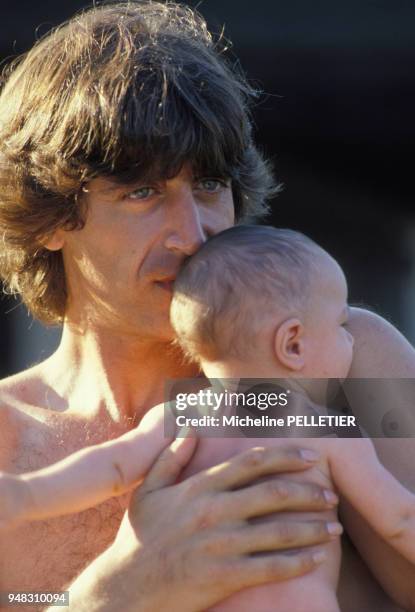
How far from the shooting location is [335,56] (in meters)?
6.70

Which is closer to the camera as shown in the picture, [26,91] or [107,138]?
[107,138]

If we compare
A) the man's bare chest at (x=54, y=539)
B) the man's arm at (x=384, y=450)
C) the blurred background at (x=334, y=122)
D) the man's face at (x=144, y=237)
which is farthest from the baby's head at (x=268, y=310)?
the blurred background at (x=334, y=122)

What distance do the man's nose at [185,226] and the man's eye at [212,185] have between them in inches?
2.7

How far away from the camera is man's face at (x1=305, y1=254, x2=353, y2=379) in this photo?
2.14m

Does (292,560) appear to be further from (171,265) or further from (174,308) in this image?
(171,265)

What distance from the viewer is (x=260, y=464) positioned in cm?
208

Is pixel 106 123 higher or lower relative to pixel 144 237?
higher

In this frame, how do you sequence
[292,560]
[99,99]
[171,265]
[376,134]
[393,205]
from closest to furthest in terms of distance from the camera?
[292,560] < [171,265] < [99,99] < [376,134] < [393,205]

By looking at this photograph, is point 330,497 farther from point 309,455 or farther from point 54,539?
point 54,539

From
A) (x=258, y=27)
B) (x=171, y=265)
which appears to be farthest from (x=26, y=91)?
(x=258, y=27)

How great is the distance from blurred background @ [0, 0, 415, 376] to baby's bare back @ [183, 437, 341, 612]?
3573mm

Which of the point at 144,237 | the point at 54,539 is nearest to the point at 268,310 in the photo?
the point at 144,237

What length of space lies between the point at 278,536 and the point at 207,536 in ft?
0.48

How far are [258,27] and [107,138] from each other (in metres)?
4.04
